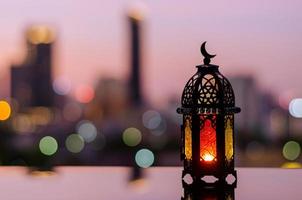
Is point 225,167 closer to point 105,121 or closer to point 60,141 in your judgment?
point 105,121

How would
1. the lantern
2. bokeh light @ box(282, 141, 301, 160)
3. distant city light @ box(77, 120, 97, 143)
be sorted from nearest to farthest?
the lantern
bokeh light @ box(282, 141, 301, 160)
distant city light @ box(77, 120, 97, 143)

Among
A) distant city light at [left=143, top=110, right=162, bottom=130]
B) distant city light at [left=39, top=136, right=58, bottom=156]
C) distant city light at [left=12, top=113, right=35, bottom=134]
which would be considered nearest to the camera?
distant city light at [left=143, top=110, right=162, bottom=130]

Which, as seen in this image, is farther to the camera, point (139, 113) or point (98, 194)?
point (139, 113)

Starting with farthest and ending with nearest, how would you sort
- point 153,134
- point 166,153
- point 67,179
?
1. point 153,134
2. point 166,153
3. point 67,179

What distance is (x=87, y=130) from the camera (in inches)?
1134

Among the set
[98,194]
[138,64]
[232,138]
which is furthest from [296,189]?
[138,64]

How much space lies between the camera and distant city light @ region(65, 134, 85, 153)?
1024 inches

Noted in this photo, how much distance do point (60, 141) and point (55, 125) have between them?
12.2 ft

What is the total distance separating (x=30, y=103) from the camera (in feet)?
80.5

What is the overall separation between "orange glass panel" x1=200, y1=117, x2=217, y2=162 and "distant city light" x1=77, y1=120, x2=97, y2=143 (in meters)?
25.3

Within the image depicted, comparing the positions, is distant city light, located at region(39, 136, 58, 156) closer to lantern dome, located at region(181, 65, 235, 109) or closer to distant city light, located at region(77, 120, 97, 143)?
distant city light, located at region(77, 120, 97, 143)

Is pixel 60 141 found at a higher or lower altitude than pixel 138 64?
lower

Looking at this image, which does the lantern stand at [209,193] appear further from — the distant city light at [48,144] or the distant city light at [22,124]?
the distant city light at [48,144]

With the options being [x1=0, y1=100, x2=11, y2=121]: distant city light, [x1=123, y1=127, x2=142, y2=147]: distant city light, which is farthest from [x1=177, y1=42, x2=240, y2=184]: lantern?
[x1=123, y1=127, x2=142, y2=147]: distant city light
